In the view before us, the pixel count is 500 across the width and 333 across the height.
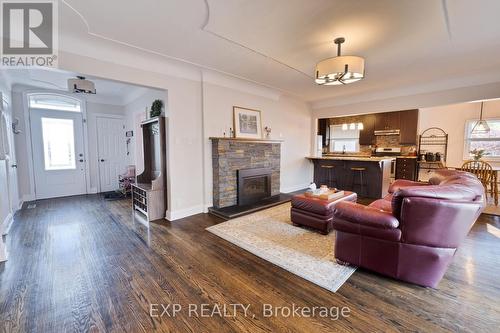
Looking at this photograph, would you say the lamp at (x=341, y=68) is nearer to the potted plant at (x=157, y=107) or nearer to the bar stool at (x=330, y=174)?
the potted plant at (x=157, y=107)

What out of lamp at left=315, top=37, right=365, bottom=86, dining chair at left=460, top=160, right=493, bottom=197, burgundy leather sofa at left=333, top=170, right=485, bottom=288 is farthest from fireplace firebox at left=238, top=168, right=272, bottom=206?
dining chair at left=460, top=160, right=493, bottom=197

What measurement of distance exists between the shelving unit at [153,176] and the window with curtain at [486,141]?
916cm

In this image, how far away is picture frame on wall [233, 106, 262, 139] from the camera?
474cm

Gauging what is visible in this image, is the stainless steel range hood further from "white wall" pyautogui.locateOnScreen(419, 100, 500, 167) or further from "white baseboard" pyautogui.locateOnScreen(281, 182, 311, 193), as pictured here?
"white baseboard" pyautogui.locateOnScreen(281, 182, 311, 193)

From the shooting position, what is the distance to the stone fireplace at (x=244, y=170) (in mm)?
4301

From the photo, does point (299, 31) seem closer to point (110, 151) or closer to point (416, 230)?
point (416, 230)

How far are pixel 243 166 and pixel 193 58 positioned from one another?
231 centimetres

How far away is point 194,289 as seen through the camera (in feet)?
6.57

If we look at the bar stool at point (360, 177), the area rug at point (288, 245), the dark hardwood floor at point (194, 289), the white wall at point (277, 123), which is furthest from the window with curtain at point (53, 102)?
the bar stool at point (360, 177)

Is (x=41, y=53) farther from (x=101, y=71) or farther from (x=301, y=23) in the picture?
(x=301, y=23)

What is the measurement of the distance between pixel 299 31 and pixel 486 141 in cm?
790

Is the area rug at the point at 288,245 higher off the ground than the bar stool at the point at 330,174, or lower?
lower

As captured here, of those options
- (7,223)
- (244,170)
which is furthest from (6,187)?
(244,170)

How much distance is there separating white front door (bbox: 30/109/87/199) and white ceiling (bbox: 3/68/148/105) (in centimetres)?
69
